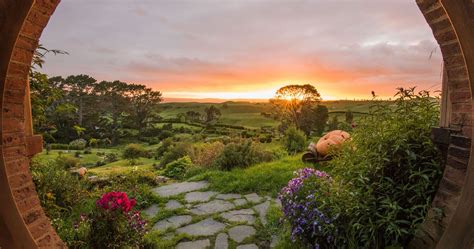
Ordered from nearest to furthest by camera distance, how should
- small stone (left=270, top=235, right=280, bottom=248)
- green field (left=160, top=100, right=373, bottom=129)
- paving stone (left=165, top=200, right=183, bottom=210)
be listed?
small stone (left=270, top=235, right=280, bottom=248), paving stone (left=165, top=200, right=183, bottom=210), green field (left=160, top=100, right=373, bottom=129)

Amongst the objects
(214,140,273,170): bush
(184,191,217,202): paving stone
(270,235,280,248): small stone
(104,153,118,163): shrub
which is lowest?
(104,153,118,163): shrub


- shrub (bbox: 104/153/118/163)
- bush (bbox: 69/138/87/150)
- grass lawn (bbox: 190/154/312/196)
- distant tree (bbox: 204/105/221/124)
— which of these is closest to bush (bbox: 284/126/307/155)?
grass lawn (bbox: 190/154/312/196)

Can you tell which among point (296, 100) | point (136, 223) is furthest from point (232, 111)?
point (136, 223)

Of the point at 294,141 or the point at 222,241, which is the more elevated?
the point at 294,141

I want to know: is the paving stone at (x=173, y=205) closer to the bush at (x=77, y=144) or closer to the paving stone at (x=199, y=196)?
the paving stone at (x=199, y=196)

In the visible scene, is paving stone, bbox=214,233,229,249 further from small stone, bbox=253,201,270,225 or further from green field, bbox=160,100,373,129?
green field, bbox=160,100,373,129

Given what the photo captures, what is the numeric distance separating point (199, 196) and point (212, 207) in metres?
0.66

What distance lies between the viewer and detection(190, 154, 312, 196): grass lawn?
5.32m

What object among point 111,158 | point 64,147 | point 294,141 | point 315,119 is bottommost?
point 111,158

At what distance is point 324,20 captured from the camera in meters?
5.23

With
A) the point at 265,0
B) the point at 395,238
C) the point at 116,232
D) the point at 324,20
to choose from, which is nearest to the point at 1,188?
the point at 116,232

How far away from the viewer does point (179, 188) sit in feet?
18.9

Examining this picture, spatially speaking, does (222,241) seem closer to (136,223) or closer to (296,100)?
(136,223)

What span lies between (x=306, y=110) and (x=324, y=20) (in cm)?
1211
